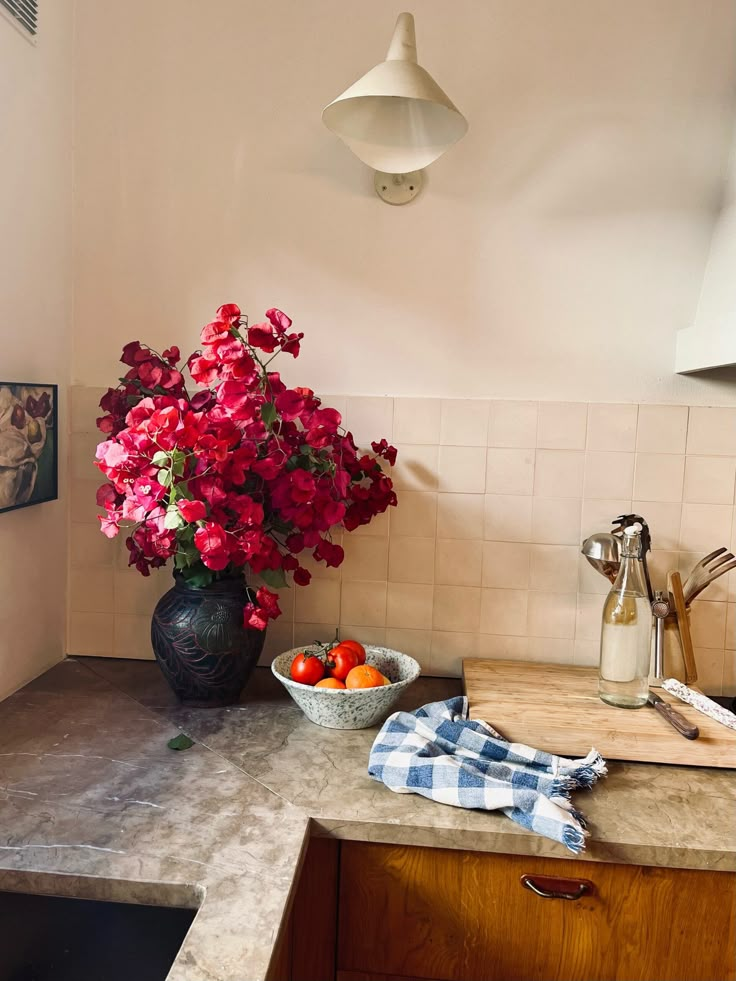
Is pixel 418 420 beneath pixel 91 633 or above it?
above

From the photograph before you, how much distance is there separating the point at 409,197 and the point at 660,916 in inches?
53.9

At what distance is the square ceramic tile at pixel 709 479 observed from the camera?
1.62 meters

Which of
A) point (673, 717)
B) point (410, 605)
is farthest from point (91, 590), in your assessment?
point (673, 717)

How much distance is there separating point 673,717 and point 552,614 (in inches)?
13.9

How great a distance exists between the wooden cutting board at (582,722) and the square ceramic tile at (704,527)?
32 cm

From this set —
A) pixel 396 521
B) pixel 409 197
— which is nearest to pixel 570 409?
pixel 396 521

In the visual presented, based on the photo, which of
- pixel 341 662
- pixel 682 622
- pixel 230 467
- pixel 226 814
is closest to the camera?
pixel 226 814

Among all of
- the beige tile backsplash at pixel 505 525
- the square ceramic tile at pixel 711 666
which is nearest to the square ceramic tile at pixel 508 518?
the beige tile backsplash at pixel 505 525

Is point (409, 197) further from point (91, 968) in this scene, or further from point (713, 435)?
point (91, 968)

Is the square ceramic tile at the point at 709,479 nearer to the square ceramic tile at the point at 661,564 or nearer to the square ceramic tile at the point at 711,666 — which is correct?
the square ceramic tile at the point at 661,564

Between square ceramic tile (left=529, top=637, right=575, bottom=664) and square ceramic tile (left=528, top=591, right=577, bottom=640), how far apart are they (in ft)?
0.04

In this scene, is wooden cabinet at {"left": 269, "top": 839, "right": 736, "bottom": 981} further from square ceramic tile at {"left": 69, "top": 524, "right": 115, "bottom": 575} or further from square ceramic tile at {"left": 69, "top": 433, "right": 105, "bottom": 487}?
square ceramic tile at {"left": 69, "top": 433, "right": 105, "bottom": 487}

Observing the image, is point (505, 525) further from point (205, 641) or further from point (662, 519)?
point (205, 641)

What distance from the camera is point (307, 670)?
4.66ft
